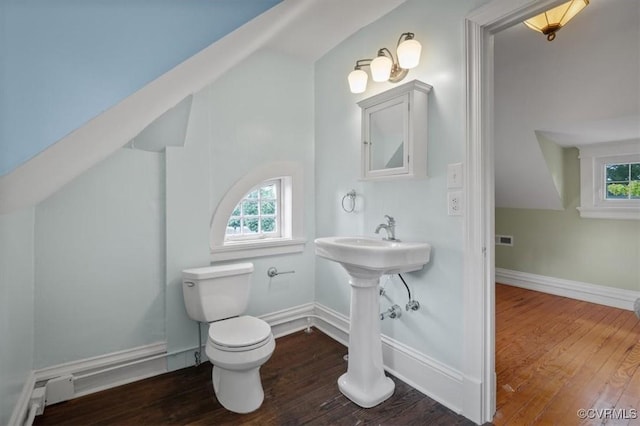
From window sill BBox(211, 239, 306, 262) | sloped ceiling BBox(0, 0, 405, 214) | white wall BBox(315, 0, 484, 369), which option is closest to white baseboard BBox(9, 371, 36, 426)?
sloped ceiling BBox(0, 0, 405, 214)

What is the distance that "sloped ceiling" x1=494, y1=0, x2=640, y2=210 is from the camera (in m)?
1.95

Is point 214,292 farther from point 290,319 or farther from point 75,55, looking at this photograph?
point 75,55

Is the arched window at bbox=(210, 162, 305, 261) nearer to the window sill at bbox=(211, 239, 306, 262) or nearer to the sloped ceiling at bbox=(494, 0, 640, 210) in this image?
the window sill at bbox=(211, 239, 306, 262)

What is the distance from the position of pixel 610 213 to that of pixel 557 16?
2508mm

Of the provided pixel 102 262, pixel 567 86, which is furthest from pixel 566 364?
pixel 102 262

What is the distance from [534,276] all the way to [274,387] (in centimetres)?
344

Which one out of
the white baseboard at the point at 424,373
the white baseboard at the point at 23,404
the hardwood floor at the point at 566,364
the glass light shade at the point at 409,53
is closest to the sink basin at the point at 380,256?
the white baseboard at the point at 424,373

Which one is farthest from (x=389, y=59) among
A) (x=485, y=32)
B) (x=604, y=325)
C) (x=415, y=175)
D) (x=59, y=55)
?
(x=604, y=325)

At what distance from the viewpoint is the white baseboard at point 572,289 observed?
303 cm

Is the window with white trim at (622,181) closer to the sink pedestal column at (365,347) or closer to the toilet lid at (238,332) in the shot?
the sink pedestal column at (365,347)

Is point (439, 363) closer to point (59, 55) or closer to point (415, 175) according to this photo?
point (415, 175)

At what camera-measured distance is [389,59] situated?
1840 mm

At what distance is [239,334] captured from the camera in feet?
5.52

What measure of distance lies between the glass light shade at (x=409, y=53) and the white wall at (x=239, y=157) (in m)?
1.12
